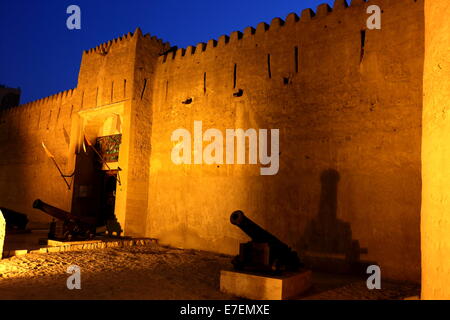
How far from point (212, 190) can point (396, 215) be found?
408cm

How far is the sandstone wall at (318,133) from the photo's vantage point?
6023mm

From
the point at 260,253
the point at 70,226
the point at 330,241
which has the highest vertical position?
the point at 260,253

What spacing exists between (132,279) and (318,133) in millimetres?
4346

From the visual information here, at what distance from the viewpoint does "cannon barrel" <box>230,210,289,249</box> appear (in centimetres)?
447

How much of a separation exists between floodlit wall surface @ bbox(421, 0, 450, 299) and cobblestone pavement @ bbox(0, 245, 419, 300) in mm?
1727

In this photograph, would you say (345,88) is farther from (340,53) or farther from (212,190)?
(212,190)

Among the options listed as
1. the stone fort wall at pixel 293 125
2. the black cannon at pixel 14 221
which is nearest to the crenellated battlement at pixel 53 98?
the stone fort wall at pixel 293 125

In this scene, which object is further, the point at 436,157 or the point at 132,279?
the point at 132,279

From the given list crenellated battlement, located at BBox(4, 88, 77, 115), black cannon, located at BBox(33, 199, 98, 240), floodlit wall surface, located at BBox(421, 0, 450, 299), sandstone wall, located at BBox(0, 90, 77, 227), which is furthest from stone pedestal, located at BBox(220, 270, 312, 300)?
crenellated battlement, located at BBox(4, 88, 77, 115)

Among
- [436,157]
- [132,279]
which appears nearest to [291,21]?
[436,157]

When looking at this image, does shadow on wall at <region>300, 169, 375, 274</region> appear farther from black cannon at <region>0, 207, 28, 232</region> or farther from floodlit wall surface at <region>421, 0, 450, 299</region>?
black cannon at <region>0, 207, 28, 232</region>

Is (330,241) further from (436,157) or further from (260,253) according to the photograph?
(436,157)

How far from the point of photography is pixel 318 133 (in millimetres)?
7000
